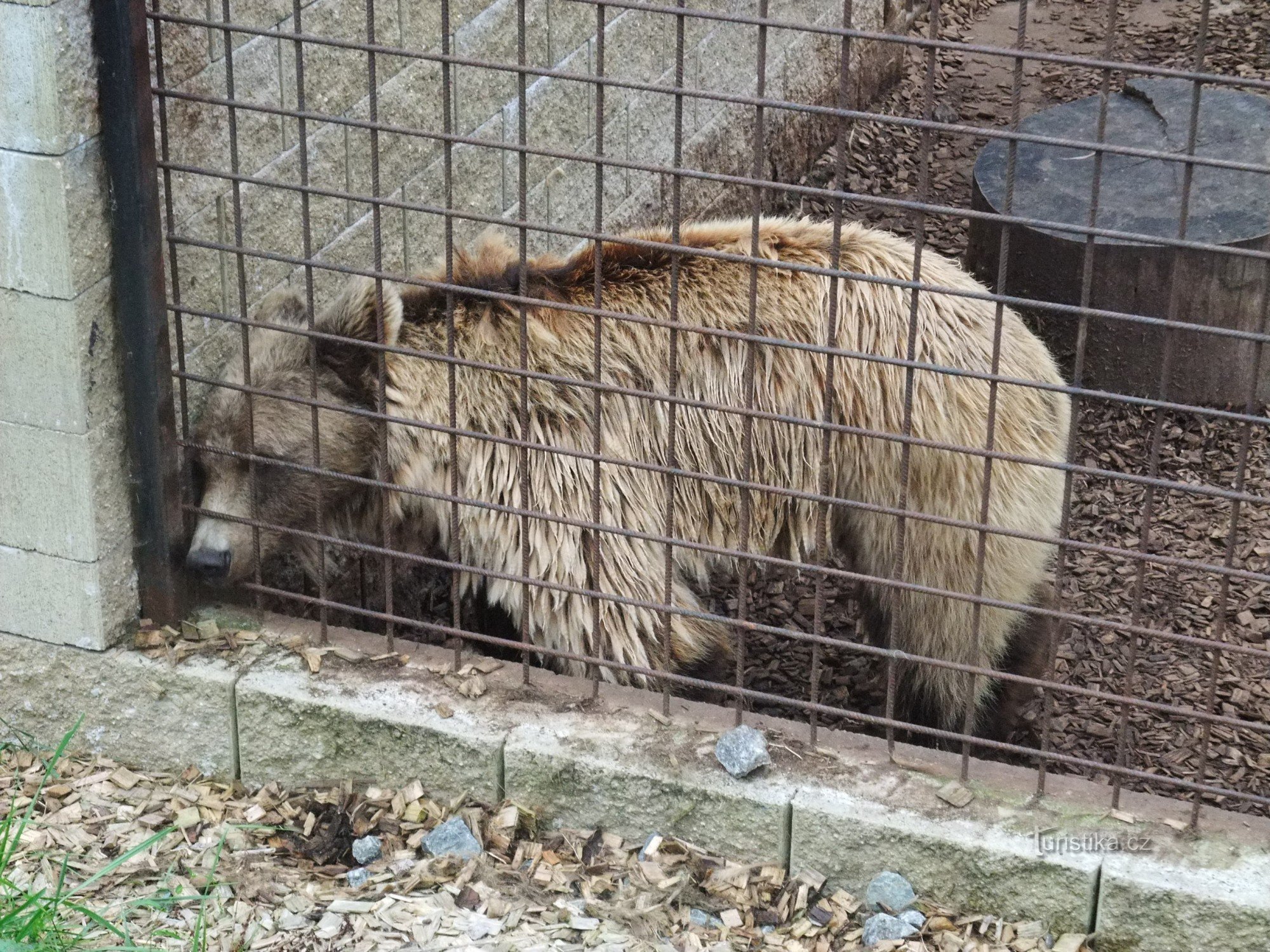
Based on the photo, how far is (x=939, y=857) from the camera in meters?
3.81

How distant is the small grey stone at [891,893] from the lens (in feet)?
12.6

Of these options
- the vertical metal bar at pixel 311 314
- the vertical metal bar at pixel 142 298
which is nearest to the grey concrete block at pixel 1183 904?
the vertical metal bar at pixel 311 314

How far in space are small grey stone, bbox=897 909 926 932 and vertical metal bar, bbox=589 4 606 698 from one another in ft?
3.13

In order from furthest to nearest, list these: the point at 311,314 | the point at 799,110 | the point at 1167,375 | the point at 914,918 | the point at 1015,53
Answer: the point at 311,314, the point at 914,918, the point at 799,110, the point at 1167,375, the point at 1015,53

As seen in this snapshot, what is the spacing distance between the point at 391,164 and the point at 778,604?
206 cm

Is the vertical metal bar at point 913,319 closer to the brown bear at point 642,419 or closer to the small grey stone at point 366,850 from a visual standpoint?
the brown bear at point 642,419

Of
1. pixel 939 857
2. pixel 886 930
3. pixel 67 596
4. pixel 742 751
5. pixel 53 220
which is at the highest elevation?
pixel 53 220

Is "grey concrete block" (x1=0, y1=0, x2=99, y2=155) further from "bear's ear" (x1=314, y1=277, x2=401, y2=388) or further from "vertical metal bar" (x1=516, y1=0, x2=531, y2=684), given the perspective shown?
"vertical metal bar" (x1=516, y1=0, x2=531, y2=684)

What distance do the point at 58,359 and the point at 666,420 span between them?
1.63 m

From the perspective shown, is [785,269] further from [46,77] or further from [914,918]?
[46,77]

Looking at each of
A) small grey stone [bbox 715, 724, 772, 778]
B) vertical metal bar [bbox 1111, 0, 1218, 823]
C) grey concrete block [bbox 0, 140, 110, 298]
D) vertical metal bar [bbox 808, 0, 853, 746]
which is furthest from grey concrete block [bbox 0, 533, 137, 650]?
vertical metal bar [bbox 1111, 0, 1218, 823]

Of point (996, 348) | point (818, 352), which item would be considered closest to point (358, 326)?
point (818, 352)

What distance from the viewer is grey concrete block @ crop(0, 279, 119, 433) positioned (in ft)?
12.8

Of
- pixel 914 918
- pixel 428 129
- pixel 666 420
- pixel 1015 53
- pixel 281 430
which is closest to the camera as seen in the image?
pixel 1015 53
